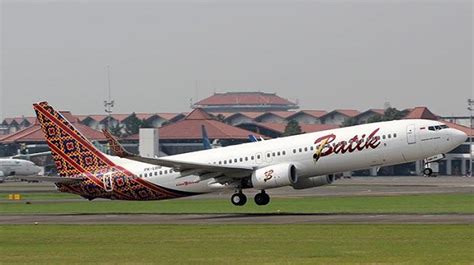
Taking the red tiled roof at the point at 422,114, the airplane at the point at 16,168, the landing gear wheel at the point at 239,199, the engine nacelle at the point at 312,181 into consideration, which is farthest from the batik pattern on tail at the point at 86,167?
the red tiled roof at the point at 422,114

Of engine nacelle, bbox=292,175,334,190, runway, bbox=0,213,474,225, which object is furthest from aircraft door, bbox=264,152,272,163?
runway, bbox=0,213,474,225

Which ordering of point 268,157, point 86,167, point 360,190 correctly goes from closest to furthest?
point 268,157, point 86,167, point 360,190

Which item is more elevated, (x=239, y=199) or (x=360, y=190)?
(x=239, y=199)

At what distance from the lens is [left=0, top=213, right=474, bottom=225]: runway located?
5022 centimetres

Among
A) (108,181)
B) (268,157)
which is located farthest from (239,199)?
(108,181)

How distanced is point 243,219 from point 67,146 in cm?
Result: 1418

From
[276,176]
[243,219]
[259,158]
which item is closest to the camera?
[243,219]

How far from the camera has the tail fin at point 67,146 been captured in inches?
2505

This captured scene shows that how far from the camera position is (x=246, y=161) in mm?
62375

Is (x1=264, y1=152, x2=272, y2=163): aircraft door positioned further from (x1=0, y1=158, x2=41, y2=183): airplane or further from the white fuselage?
(x1=0, y1=158, x2=41, y2=183): airplane

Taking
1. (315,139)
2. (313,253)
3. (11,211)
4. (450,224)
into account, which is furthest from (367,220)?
(11,211)

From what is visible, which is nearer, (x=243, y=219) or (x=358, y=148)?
(x=243, y=219)

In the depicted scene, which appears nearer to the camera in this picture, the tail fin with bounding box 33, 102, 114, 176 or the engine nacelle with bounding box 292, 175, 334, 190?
the engine nacelle with bounding box 292, 175, 334, 190

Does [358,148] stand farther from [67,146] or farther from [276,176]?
[67,146]
